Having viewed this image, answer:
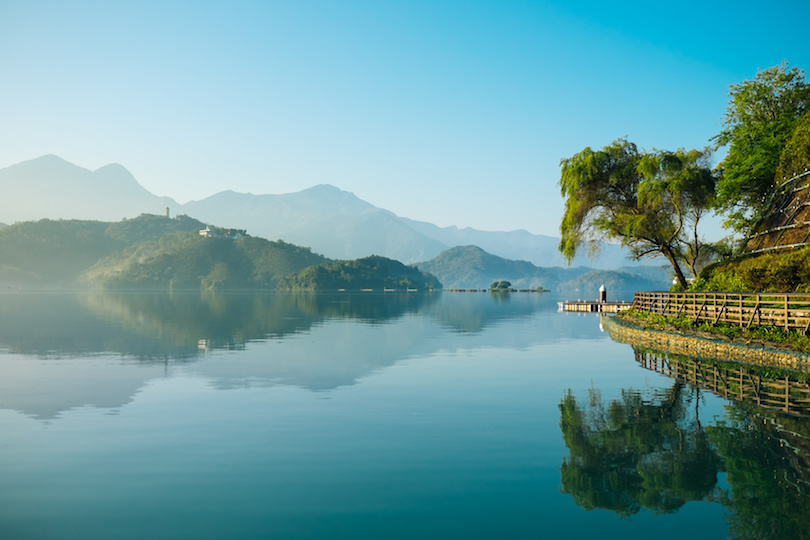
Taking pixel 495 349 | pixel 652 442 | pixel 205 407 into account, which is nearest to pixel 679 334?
pixel 495 349

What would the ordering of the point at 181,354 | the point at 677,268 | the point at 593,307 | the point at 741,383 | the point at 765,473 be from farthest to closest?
the point at 593,307
the point at 677,268
the point at 181,354
the point at 741,383
the point at 765,473

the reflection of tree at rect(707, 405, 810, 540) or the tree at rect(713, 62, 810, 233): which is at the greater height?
the tree at rect(713, 62, 810, 233)

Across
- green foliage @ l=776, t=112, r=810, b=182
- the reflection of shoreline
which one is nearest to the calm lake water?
the reflection of shoreline

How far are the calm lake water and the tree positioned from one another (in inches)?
1224

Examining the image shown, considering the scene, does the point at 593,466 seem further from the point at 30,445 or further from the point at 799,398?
the point at 30,445

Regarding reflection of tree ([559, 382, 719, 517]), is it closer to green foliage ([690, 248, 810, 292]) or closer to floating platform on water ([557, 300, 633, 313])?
green foliage ([690, 248, 810, 292])

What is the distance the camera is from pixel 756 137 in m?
50.5

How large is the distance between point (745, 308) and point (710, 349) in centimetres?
287

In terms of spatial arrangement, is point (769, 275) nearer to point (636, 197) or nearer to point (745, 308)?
point (745, 308)

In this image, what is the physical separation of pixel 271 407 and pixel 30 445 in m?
6.56

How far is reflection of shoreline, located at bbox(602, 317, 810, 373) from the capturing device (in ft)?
81.2

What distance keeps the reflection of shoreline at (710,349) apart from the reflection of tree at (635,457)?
31.1ft

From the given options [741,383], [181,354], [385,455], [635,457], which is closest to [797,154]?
[741,383]

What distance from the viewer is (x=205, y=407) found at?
18.2m
